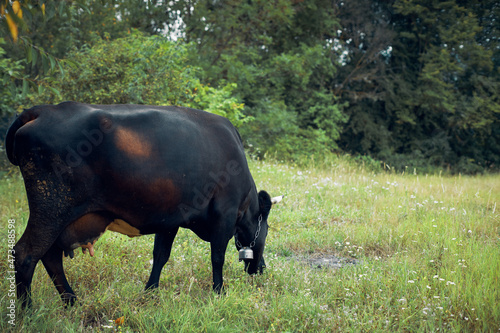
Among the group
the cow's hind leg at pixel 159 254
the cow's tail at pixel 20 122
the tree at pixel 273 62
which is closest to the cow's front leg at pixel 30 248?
the cow's tail at pixel 20 122

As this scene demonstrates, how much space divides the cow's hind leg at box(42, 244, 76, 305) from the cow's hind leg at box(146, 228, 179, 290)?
0.69 metres

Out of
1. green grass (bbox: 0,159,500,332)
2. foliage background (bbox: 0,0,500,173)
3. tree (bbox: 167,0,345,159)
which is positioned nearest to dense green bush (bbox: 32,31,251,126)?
green grass (bbox: 0,159,500,332)

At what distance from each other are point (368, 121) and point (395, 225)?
14.5 m

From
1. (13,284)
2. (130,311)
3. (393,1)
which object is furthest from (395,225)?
(393,1)

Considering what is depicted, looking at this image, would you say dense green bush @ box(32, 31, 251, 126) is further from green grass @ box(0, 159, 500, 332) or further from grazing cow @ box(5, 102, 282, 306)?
grazing cow @ box(5, 102, 282, 306)

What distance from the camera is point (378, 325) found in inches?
125

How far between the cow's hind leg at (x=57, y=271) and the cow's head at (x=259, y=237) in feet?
5.53

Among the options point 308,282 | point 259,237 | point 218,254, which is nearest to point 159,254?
point 218,254

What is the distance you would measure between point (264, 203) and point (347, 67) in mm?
17111

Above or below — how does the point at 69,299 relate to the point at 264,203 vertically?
below

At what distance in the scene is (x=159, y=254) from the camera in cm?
388

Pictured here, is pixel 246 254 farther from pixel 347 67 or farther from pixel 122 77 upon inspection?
pixel 347 67

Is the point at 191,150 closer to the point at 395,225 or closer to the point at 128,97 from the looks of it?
the point at 395,225

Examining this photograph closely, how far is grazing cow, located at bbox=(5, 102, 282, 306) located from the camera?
300cm
